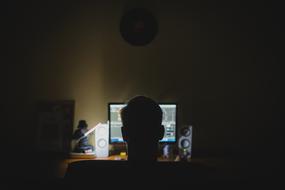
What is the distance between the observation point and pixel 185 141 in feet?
8.80

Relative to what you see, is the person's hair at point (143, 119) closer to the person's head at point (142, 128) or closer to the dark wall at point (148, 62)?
the person's head at point (142, 128)

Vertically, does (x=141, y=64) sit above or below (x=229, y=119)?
above

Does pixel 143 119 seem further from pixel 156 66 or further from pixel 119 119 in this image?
pixel 156 66

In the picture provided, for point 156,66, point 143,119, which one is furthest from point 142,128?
point 156,66

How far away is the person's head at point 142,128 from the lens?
1.58 meters

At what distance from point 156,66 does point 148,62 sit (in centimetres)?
8

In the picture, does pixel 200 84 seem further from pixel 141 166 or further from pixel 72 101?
pixel 141 166

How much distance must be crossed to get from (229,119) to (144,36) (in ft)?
3.40

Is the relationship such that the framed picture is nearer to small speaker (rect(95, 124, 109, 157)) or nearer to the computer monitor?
small speaker (rect(95, 124, 109, 157))

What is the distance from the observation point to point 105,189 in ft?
3.89

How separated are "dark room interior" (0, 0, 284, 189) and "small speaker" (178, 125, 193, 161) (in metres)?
A: 0.16

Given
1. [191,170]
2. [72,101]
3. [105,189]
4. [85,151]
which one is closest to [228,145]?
[85,151]

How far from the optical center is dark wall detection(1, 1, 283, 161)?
2768 mm

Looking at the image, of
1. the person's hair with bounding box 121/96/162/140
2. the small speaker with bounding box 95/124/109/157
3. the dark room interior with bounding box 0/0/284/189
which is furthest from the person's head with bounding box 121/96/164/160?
the dark room interior with bounding box 0/0/284/189
